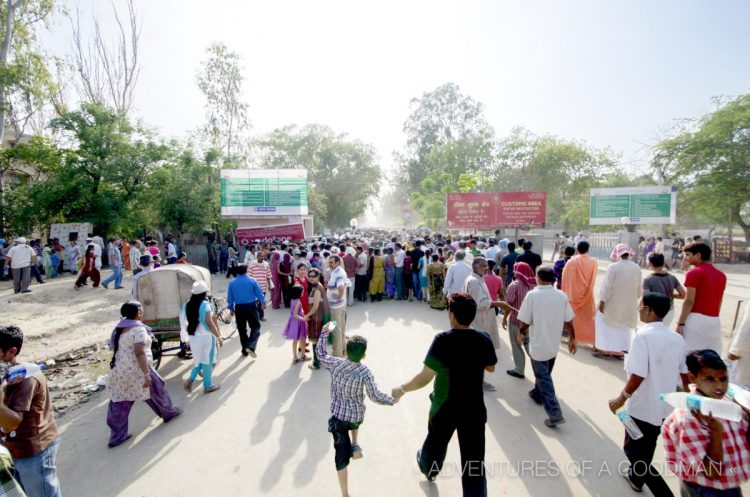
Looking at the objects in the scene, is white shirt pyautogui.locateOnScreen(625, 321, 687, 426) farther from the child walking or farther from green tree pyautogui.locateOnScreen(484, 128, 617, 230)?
green tree pyautogui.locateOnScreen(484, 128, 617, 230)

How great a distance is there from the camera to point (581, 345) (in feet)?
22.5

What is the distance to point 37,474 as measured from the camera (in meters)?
2.73

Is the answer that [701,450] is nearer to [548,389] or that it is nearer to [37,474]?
[548,389]

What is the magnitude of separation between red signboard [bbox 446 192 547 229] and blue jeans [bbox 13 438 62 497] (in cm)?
1830

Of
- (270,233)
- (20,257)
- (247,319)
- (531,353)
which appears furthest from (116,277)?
(531,353)

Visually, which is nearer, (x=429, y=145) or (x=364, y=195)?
(x=364, y=195)

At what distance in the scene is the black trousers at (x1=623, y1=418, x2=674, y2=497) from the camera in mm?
2818

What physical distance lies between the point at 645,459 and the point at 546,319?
1.51 meters

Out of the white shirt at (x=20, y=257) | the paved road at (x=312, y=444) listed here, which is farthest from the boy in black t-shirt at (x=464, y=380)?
the white shirt at (x=20, y=257)

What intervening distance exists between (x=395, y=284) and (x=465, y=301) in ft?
28.7

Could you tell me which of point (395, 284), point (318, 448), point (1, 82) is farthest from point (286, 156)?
point (318, 448)

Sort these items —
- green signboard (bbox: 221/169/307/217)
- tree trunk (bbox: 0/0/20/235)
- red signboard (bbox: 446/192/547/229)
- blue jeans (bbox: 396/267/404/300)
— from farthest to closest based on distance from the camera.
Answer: green signboard (bbox: 221/169/307/217) → red signboard (bbox: 446/192/547/229) → tree trunk (bbox: 0/0/20/235) → blue jeans (bbox: 396/267/404/300)

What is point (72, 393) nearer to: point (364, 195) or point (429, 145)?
point (364, 195)

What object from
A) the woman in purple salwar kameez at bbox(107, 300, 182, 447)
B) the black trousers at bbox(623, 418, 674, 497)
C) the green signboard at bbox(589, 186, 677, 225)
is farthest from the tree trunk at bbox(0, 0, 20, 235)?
the green signboard at bbox(589, 186, 677, 225)
